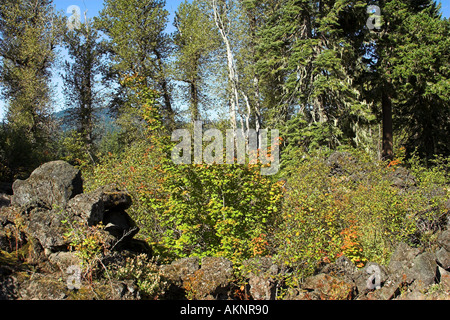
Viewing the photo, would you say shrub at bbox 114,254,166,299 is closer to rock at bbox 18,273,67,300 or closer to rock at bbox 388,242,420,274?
rock at bbox 18,273,67,300

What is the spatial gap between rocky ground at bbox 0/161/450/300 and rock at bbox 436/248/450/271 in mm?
16

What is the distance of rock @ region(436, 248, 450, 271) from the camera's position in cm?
689

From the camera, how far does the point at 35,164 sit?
706 inches

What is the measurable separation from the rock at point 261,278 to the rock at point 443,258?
3071 millimetres

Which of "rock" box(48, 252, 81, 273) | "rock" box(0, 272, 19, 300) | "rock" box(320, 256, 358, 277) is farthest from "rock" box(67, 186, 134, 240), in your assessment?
"rock" box(320, 256, 358, 277)

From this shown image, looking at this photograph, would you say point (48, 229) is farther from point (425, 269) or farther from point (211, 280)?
point (425, 269)

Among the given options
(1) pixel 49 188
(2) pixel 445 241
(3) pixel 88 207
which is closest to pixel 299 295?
(2) pixel 445 241

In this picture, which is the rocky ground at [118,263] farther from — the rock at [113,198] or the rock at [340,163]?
the rock at [340,163]

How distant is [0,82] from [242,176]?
77.3 ft

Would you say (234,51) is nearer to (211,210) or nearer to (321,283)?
(211,210)

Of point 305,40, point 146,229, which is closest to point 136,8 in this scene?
point 305,40

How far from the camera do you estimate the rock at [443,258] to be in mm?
6895

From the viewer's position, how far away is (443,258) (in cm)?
694

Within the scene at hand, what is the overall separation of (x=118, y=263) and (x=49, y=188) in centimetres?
200
